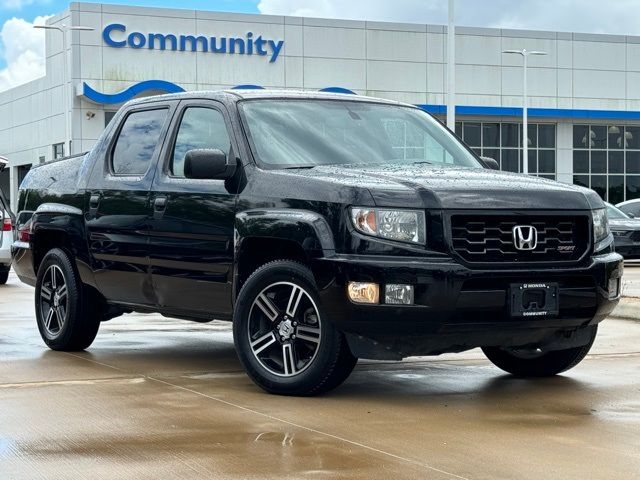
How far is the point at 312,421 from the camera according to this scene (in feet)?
20.9

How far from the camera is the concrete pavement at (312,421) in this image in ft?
17.5

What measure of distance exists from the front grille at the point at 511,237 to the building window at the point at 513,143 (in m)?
48.4

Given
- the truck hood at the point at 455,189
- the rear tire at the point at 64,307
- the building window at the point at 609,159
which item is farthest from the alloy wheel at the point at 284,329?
the building window at the point at 609,159

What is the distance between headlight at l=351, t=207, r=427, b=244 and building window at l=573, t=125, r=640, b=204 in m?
52.2

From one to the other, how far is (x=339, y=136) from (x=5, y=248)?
12.6 meters

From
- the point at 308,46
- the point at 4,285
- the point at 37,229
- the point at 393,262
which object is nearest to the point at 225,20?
the point at 308,46

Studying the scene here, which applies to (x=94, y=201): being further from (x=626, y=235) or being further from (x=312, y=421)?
(x=626, y=235)

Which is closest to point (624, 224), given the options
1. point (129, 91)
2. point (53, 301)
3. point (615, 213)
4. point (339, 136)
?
point (615, 213)

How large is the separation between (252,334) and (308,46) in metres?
46.9

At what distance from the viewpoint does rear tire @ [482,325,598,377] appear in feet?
26.3

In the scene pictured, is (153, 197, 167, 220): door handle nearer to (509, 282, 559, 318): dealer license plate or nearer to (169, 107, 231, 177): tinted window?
(169, 107, 231, 177): tinted window

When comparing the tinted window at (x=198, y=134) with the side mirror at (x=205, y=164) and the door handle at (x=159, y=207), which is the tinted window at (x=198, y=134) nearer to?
the door handle at (x=159, y=207)

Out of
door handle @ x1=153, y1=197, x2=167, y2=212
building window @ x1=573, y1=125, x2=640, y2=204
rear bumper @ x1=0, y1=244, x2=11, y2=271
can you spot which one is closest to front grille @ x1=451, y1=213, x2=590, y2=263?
door handle @ x1=153, y1=197, x2=167, y2=212

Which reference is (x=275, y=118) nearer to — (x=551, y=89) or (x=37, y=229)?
(x=37, y=229)
